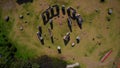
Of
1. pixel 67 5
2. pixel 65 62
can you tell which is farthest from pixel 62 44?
pixel 67 5

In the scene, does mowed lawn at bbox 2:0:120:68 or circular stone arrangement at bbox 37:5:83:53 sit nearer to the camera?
mowed lawn at bbox 2:0:120:68

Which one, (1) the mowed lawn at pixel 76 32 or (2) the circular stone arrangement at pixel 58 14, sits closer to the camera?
(1) the mowed lawn at pixel 76 32

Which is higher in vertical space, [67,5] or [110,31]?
[67,5]

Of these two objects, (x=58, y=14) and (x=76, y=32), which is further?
(x=58, y=14)

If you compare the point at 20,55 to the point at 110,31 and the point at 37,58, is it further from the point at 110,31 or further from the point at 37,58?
the point at 110,31

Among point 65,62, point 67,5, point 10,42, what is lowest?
point 65,62

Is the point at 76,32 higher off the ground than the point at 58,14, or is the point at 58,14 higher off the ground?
the point at 58,14

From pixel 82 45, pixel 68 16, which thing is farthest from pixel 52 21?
pixel 82 45
